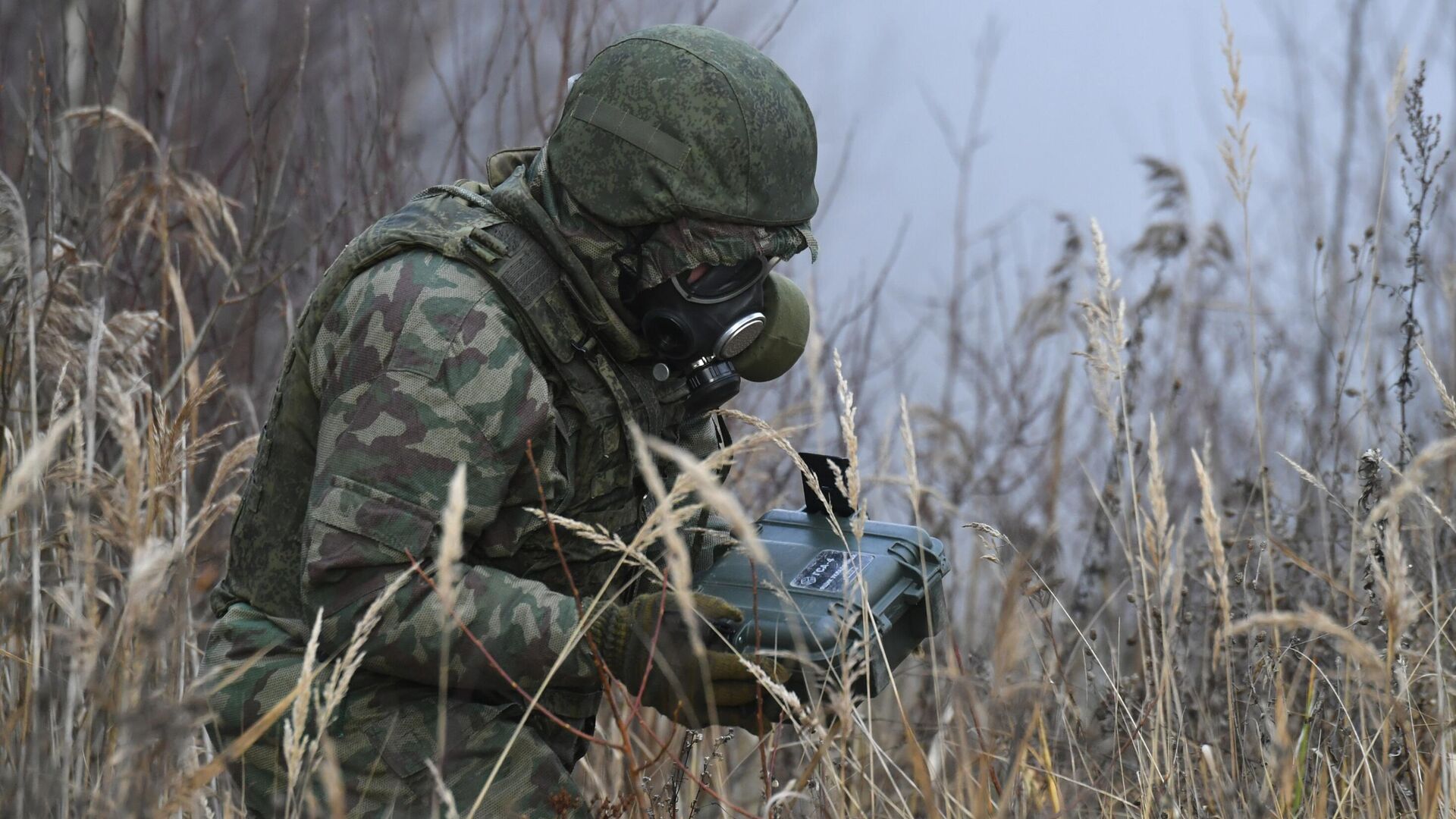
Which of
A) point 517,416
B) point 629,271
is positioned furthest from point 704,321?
point 517,416

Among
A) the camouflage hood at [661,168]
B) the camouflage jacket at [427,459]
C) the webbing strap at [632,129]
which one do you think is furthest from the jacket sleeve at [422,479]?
the webbing strap at [632,129]

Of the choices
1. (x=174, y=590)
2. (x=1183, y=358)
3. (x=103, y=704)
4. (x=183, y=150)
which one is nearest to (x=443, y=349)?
(x=174, y=590)

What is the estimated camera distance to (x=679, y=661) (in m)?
1.86

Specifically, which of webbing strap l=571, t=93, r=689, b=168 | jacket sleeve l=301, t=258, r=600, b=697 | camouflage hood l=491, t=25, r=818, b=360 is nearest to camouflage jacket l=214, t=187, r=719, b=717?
jacket sleeve l=301, t=258, r=600, b=697

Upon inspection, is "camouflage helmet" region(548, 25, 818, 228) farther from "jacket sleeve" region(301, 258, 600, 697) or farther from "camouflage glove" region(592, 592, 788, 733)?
"camouflage glove" region(592, 592, 788, 733)

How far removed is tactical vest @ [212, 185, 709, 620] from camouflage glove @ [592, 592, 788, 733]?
0.77 ft

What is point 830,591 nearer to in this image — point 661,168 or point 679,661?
point 679,661

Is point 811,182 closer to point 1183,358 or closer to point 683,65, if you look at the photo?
point 683,65

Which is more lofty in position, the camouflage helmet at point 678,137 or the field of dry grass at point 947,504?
the camouflage helmet at point 678,137

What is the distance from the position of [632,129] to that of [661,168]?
0.09 meters

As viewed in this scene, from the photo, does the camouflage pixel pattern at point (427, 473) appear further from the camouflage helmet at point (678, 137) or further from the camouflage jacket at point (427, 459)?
the camouflage helmet at point (678, 137)

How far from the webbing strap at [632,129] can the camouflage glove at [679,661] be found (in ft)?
2.37

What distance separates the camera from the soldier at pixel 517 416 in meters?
1.86

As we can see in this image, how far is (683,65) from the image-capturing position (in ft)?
7.02
